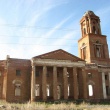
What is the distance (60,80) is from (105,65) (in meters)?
10.0

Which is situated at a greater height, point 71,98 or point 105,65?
point 105,65

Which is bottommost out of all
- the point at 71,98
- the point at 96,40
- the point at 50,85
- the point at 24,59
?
the point at 71,98

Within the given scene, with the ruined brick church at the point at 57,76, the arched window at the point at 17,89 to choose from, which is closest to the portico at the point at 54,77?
the ruined brick church at the point at 57,76

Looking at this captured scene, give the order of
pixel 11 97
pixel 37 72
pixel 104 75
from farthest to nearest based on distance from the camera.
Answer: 1. pixel 104 75
2. pixel 37 72
3. pixel 11 97

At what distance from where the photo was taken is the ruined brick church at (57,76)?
3216cm

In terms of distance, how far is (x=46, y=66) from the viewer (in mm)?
32969

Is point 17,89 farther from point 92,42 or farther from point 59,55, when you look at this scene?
point 92,42

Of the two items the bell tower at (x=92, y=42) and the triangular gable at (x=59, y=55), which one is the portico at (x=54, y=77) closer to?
the triangular gable at (x=59, y=55)

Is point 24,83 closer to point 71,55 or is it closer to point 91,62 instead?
point 71,55

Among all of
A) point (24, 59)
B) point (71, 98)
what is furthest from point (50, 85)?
point (24, 59)

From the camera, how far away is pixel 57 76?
35.6 meters

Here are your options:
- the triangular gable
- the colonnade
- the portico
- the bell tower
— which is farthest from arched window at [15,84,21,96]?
the bell tower

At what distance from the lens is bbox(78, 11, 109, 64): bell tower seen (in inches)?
1569

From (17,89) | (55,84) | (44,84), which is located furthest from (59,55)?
(17,89)
